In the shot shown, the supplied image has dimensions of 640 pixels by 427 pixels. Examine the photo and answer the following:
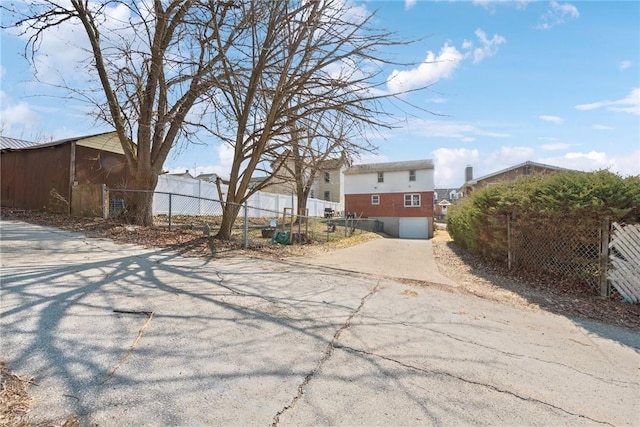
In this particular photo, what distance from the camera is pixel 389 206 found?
3222 centimetres

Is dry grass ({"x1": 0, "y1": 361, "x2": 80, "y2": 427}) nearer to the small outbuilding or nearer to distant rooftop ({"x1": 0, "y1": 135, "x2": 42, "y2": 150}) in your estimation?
the small outbuilding

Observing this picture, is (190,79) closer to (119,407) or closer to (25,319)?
(25,319)

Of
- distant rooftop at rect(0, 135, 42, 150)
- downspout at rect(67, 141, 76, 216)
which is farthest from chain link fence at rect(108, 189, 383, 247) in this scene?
distant rooftop at rect(0, 135, 42, 150)

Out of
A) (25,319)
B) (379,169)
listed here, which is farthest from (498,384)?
(379,169)

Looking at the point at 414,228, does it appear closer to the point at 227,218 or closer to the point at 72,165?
the point at 227,218

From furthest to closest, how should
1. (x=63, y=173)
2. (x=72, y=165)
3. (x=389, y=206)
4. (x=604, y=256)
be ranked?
(x=389, y=206)
(x=63, y=173)
(x=72, y=165)
(x=604, y=256)

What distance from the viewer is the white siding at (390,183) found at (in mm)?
31047

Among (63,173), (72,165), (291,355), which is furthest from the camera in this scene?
(63,173)

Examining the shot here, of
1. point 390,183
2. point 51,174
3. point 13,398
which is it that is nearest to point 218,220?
point 51,174

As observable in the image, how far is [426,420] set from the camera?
229 cm

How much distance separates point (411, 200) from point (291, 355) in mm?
29698

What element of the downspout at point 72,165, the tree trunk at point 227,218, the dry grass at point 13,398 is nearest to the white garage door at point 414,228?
the tree trunk at point 227,218

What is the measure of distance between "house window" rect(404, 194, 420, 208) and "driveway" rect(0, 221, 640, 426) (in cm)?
2647

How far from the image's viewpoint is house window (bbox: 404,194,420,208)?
3111 centimetres
